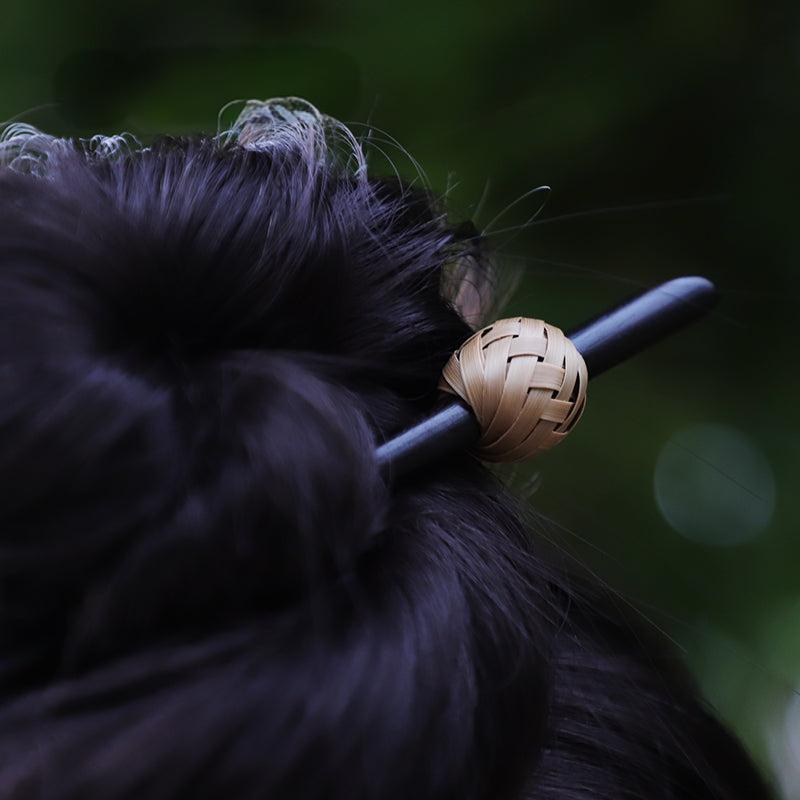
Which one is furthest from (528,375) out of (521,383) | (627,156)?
(627,156)

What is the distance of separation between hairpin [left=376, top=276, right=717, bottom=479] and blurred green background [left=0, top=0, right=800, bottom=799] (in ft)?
1.29

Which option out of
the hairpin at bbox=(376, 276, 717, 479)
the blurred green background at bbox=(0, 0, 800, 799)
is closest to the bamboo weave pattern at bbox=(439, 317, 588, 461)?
the hairpin at bbox=(376, 276, 717, 479)

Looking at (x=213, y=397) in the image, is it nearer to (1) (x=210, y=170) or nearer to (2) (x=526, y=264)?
(1) (x=210, y=170)

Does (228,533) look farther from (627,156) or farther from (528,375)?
(627,156)

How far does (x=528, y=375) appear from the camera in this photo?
471 millimetres

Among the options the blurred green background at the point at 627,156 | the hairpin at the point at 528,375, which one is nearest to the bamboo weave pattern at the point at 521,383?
the hairpin at the point at 528,375

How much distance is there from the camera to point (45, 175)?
0.54 metres

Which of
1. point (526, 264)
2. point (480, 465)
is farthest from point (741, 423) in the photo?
point (480, 465)

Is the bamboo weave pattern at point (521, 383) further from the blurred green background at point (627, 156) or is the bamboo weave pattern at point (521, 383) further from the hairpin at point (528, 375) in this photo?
the blurred green background at point (627, 156)

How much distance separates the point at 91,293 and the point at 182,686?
0.17 meters

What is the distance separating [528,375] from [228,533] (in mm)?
148

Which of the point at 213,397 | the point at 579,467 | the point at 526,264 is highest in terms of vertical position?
the point at 213,397

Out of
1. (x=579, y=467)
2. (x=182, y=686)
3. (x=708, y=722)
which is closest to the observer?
(x=182, y=686)

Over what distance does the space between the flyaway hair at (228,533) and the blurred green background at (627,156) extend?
1.36 ft
